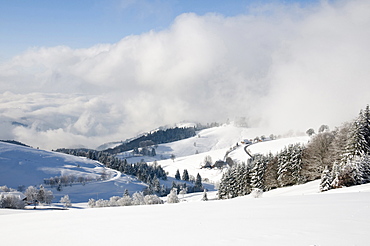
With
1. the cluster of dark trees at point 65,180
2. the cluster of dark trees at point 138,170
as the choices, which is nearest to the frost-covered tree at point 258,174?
the cluster of dark trees at point 65,180

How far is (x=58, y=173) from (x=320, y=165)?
419 ft

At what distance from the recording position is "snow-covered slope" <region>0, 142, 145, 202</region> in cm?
11956

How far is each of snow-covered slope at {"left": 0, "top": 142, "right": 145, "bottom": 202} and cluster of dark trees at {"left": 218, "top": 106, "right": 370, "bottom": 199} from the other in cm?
7245

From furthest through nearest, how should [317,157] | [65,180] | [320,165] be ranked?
[65,180]
[317,157]
[320,165]

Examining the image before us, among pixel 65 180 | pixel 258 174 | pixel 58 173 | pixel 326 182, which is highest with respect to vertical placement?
pixel 58 173

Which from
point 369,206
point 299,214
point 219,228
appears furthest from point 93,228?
point 369,206

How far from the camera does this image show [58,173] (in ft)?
456

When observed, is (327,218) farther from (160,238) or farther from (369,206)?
(160,238)

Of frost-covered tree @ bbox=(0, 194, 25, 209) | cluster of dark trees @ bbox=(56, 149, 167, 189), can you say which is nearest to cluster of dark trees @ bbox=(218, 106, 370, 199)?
frost-covered tree @ bbox=(0, 194, 25, 209)

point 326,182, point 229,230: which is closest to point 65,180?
point 326,182

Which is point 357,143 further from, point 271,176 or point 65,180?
point 65,180

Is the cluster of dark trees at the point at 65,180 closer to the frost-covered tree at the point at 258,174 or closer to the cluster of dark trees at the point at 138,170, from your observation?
the cluster of dark trees at the point at 138,170

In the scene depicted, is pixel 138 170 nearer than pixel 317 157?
No

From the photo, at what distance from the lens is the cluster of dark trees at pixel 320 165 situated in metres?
33.3
